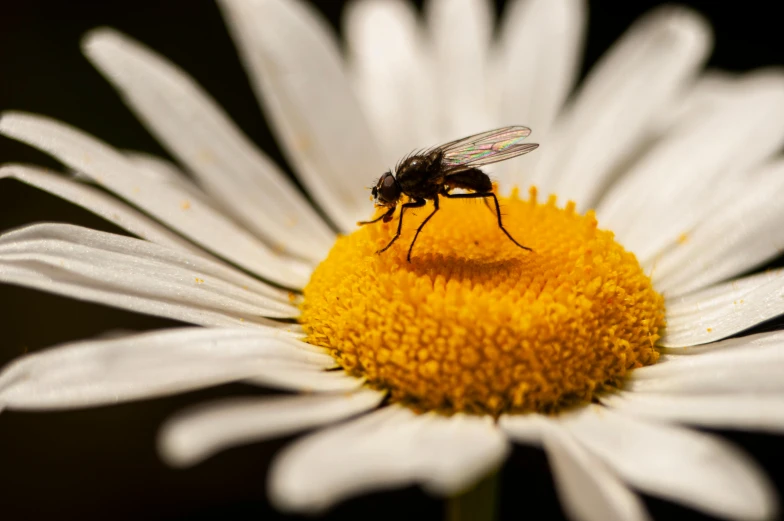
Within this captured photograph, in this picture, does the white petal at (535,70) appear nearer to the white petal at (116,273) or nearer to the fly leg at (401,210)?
the fly leg at (401,210)

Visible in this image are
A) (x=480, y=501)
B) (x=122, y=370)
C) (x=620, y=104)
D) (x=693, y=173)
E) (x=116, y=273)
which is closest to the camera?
(x=122, y=370)

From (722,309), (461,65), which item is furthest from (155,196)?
(722,309)

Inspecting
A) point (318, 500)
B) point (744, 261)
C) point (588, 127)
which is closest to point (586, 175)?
point (588, 127)

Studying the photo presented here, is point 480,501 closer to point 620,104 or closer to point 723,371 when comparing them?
point 723,371

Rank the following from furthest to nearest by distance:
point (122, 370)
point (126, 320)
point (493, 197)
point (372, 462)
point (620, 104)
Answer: point (126, 320) < point (620, 104) < point (493, 197) < point (122, 370) < point (372, 462)

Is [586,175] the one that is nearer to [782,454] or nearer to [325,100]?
[325,100]
